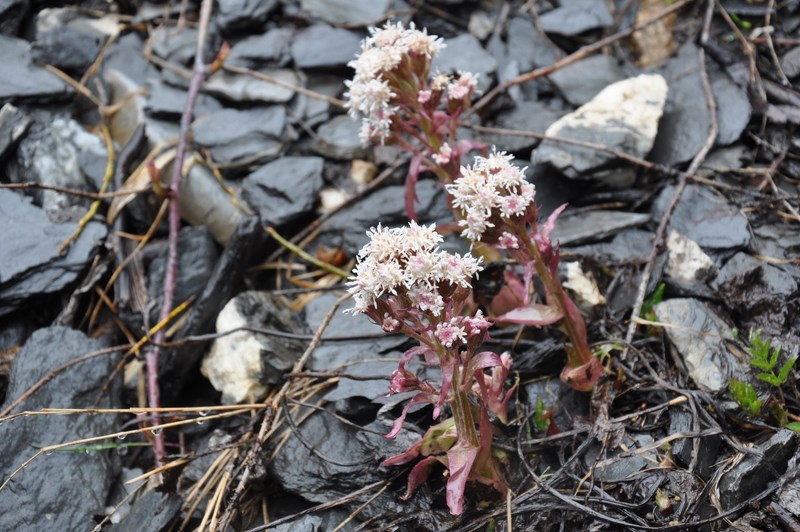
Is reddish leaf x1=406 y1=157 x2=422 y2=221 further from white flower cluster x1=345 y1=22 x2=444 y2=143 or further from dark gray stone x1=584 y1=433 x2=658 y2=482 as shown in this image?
dark gray stone x1=584 y1=433 x2=658 y2=482

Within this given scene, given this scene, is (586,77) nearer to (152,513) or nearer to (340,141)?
(340,141)

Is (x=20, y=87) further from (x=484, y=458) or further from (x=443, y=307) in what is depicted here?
(x=484, y=458)

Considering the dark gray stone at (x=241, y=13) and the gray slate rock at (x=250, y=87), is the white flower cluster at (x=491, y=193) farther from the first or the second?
the dark gray stone at (x=241, y=13)

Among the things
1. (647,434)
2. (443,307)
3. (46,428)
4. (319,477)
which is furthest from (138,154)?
(647,434)

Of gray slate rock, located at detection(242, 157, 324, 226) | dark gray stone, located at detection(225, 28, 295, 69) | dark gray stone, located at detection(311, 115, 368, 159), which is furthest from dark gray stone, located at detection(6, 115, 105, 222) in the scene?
dark gray stone, located at detection(311, 115, 368, 159)

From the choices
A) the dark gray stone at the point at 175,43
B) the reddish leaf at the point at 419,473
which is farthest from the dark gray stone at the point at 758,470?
the dark gray stone at the point at 175,43

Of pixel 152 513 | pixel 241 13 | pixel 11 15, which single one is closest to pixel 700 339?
pixel 152 513
